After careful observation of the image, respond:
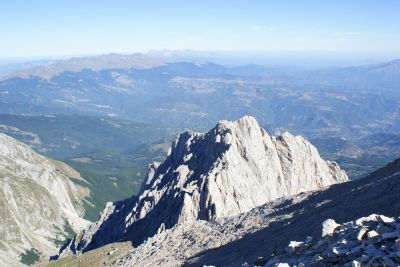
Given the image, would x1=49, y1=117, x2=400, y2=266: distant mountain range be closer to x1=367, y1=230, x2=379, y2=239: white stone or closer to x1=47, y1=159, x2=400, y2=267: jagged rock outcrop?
x1=47, y1=159, x2=400, y2=267: jagged rock outcrop

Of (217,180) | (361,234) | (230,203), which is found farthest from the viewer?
(217,180)

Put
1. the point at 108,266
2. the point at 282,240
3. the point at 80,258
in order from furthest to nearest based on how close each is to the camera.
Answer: the point at 80,258 < the point at 108,266 < the point at 282,240

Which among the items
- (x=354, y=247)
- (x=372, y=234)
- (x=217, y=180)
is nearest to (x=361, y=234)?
(x=372, y=234)

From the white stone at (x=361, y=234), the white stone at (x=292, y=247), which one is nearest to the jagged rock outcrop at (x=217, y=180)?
the white stone at (x=292, y=247)

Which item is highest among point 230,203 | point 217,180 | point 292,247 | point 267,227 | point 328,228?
point 328,228

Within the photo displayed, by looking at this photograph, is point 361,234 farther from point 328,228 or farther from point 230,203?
point 230,203

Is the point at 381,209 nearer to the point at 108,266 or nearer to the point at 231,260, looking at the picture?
the point at 231,260

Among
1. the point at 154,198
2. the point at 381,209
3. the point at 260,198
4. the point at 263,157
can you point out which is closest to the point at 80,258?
the point at 154,198
